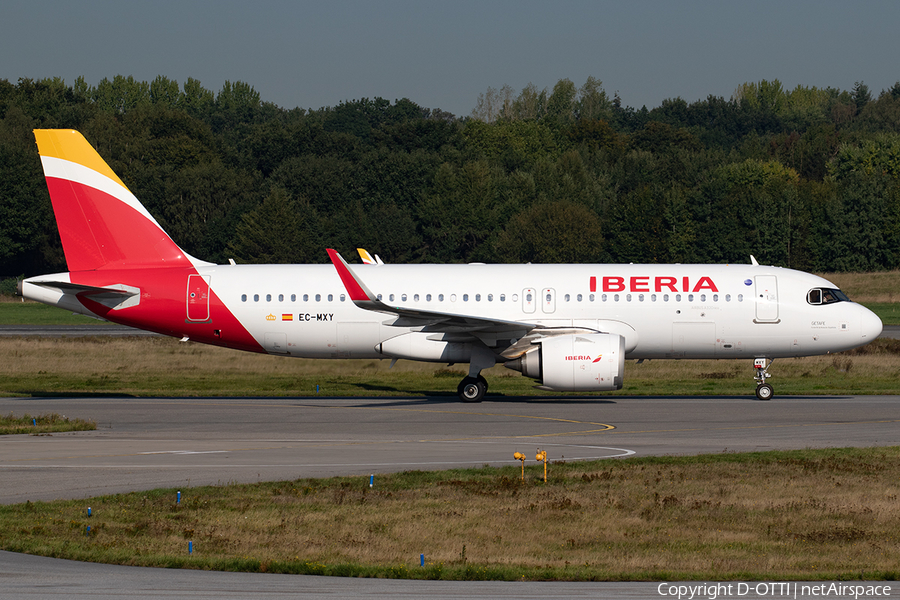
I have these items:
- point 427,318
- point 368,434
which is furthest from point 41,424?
point 427,318

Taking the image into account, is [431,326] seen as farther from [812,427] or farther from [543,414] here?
[812,427]

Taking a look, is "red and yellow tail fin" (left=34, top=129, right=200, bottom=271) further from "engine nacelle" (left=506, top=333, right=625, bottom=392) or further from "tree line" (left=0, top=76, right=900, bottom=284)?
"tree line" (left=0, top=76, right=900, bottom=284)

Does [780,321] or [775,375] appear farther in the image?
[775,375]

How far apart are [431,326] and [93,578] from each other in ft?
66.5

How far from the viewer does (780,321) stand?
3319 centimetres

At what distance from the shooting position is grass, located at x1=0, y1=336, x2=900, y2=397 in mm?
37188

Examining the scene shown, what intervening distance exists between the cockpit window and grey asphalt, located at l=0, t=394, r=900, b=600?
10.5 feet

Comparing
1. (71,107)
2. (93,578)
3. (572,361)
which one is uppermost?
(71,107)

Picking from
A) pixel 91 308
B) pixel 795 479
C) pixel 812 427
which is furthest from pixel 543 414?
pixel 91 308

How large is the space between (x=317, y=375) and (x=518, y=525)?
26602 millimetres

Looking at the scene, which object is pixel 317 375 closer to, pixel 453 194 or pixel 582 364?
pixel 582 364

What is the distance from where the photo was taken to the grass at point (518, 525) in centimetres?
1337

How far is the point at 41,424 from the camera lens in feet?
88.9

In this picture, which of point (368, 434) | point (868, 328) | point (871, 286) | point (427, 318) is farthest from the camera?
point (871, 286)
